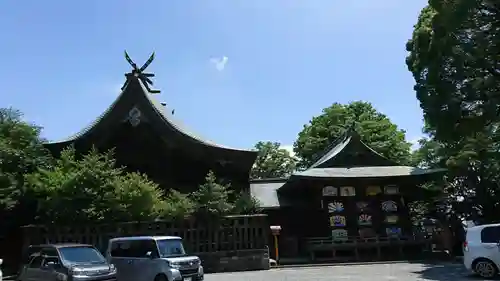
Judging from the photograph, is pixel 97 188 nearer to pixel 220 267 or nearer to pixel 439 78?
pixel 220 267

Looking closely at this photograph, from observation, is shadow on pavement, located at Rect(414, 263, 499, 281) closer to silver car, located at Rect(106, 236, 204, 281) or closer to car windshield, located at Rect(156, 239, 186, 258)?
silver car, located at Rect(106, 236, 204, 281)

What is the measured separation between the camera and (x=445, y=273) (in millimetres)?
16891

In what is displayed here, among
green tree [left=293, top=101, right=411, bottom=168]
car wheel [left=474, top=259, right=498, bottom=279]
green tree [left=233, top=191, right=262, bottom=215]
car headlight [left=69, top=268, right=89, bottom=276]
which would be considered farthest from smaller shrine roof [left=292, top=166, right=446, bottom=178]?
green tree [left=293, top=101, right=411, bottom=168]

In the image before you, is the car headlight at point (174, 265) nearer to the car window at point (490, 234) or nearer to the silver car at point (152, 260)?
the silver car at point (152, 260)

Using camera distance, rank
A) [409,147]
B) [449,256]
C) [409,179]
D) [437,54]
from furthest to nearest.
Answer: [409,147], [409,179], [449,256], [437,54]

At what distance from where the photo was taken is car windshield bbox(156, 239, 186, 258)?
14127 millimetres

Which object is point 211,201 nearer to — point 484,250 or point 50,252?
point 50,252

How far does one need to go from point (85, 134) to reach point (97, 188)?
213 inches

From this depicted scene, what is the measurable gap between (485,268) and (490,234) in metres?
1.02

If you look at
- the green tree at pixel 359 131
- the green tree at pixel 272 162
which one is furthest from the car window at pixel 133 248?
the green tree at pixel 272 162

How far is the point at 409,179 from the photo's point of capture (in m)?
24.5

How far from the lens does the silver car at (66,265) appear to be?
12.5 metres

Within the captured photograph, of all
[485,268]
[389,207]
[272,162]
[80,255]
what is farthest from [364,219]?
[272,162]

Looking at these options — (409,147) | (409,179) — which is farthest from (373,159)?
(409,147)
